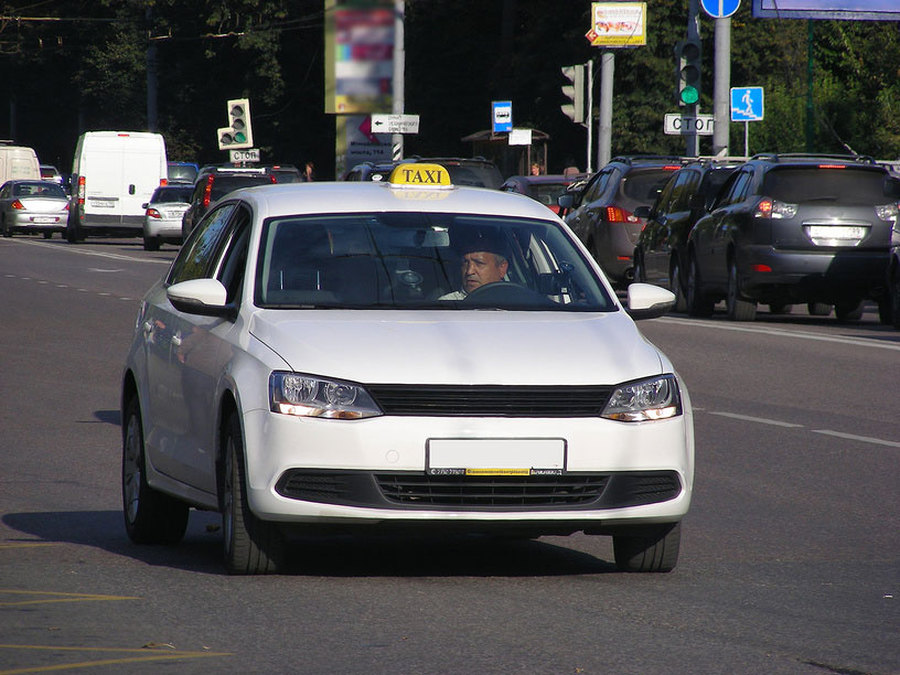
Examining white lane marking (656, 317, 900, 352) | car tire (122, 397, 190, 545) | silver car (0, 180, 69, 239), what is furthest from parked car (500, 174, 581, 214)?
car tire (122, 397, 190, 545)

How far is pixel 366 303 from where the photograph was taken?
799 centimetres

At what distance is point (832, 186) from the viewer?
22594mm

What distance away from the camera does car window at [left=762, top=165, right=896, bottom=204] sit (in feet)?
73.9

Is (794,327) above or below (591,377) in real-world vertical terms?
below

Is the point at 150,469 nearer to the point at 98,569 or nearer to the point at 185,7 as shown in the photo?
the point at 98,569

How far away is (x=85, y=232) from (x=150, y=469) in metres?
44.4

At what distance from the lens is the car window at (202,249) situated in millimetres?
8906

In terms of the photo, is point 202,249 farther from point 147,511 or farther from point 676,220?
point 676,220

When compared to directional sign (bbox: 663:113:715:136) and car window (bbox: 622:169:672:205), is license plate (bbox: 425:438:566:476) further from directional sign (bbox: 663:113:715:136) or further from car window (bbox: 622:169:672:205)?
directional sign (bbox: 663:113:715:136)

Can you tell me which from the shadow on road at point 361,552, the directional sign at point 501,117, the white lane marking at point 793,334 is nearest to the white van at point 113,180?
the directional sign at point 501,117

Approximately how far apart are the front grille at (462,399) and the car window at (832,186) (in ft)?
51.9

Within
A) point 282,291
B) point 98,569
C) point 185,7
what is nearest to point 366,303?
point 282,291

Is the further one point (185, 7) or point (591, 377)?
point (185, 7)

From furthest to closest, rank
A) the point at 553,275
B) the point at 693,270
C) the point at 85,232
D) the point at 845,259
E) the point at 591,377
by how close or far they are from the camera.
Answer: the point at 85,232
the point at 693,270
the point at 845,259
the point at 553,275
the point at 591,377
